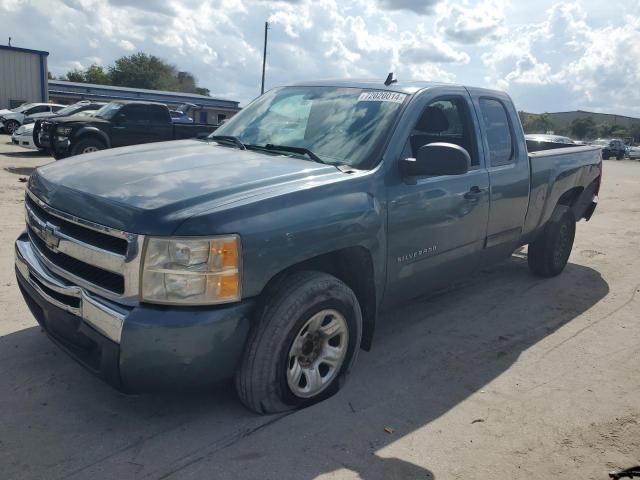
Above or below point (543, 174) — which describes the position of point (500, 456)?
below

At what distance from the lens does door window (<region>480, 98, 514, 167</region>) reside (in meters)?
4.56

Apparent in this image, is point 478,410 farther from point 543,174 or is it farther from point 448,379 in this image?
point 543,174

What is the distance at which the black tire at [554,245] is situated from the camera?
5.75 metres

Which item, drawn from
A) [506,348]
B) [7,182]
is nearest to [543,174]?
[506,348]

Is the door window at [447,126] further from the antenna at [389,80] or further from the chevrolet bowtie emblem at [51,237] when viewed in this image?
the chevrolet bowtie emblem at [51,237]

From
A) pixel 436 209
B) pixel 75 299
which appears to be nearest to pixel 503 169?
pixel 436 209

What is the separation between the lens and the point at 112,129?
12.9 m

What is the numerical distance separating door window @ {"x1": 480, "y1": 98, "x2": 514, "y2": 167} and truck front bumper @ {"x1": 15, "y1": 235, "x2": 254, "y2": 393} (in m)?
2.70

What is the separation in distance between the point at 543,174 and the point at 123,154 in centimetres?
368

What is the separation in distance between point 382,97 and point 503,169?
1302mm

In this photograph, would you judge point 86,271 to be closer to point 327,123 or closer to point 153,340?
point 153,340

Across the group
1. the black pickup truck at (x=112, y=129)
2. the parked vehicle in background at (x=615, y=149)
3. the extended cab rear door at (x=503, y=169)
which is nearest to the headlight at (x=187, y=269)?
the extended cab rear door at (x=503, y=169)

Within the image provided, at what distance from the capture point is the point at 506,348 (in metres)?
4.29

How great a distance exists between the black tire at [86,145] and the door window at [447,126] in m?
9.89
